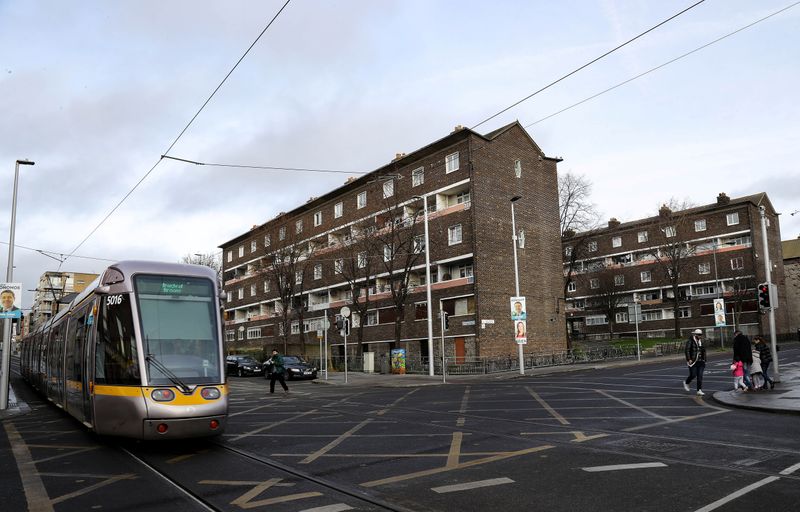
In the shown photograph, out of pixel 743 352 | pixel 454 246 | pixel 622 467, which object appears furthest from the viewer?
pixel 454 246

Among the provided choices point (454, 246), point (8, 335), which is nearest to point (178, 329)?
point (8, 335)

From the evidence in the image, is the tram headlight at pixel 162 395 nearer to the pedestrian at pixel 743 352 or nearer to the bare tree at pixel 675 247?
the pedestrian at pixel 743 352

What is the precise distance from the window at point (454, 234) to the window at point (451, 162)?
387cm

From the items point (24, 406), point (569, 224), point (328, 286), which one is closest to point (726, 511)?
point (24, 406)

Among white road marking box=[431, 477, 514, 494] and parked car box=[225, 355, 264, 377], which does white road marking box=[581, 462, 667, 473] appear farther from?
parked car box=[225, 355, 264, 377]

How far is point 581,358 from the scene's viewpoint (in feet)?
131

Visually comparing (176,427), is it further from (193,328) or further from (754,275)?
(754,275)

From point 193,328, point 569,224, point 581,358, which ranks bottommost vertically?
point 581,358

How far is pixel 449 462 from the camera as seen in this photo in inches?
318

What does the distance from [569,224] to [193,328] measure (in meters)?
42.5

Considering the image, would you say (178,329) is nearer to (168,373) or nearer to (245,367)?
(168,373)

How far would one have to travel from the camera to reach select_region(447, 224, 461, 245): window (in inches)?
1595

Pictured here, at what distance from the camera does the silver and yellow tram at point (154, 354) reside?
8.82 m

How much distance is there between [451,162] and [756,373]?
27.6m
